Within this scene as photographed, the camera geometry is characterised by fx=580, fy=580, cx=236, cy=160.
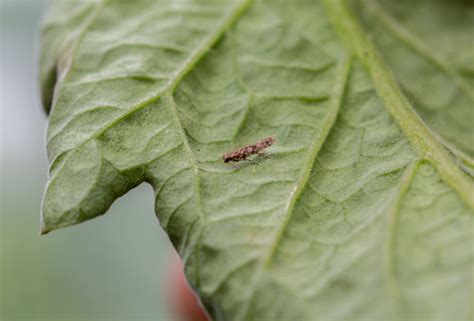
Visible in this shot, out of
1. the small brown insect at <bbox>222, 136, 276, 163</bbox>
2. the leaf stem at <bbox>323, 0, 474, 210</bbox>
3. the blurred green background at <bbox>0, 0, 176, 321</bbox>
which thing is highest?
the leaf stem at <bbox>323, 0, 474, 210</bbox>

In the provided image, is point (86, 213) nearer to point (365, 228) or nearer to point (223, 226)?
point (223, 226)

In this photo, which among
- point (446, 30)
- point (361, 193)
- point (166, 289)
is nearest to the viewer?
point (361, 193)

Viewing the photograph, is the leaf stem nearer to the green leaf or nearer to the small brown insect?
the green leaf

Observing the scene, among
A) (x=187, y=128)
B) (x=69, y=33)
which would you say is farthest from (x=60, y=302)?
(x=187, y=128)

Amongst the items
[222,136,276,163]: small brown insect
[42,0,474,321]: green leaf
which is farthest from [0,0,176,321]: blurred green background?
[222,136,276,163]: small brown insect

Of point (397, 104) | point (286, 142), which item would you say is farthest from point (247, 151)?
point (397, 104)

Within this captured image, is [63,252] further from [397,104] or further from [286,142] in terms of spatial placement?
[397,104]
